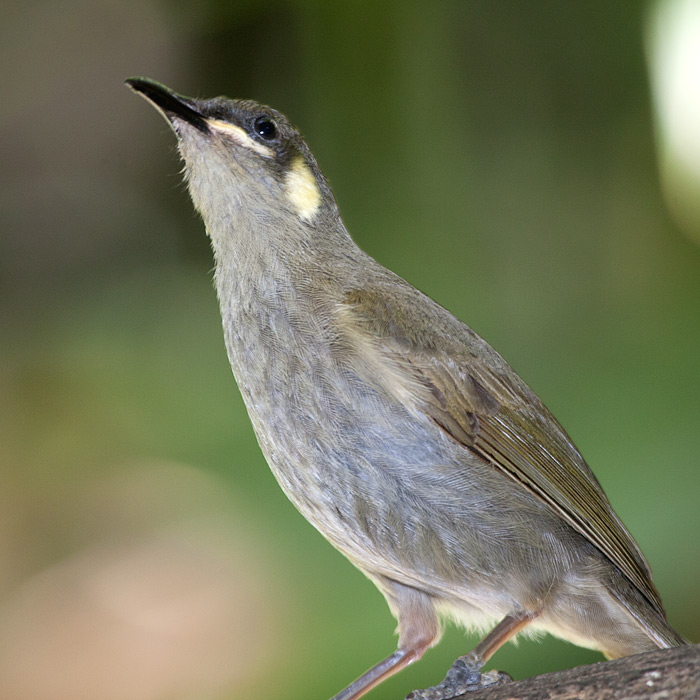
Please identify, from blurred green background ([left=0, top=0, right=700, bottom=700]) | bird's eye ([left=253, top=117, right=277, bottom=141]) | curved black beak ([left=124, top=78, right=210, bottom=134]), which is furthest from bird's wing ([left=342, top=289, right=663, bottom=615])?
blurred green background ([left=0, top=0, right=700, bottom=700])

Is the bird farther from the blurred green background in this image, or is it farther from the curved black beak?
the blurred green background

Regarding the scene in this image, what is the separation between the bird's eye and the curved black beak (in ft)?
0.51

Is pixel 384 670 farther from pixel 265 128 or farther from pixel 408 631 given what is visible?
pixel 265 128

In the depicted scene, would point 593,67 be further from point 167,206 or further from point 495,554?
point 495,554

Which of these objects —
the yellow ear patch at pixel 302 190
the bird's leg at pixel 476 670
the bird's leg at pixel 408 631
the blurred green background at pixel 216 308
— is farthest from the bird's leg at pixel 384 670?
the yellow ear patch at pixel 302 190

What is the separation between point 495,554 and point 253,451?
2095 mm

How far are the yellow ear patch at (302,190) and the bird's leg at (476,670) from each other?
130cm

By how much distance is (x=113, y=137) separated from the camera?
17.5 feet

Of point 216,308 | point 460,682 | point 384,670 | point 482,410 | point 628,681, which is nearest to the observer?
point 628,681

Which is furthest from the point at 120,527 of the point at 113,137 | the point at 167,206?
the point at 113,137

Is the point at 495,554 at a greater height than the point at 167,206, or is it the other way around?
the point at 167,206

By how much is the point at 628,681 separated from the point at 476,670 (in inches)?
21.8

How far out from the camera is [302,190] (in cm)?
290

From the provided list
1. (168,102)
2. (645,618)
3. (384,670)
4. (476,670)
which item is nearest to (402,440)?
(476,670)
